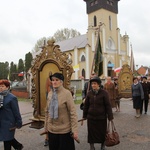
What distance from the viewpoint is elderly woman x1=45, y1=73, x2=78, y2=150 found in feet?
12.0

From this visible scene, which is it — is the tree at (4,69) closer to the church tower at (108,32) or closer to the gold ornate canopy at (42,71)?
the church tower at (108,32)

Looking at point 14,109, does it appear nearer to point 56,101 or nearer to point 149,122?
point 56,101

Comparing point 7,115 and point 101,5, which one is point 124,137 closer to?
point 7,115

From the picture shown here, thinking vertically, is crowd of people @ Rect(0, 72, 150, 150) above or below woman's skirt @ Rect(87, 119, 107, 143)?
above

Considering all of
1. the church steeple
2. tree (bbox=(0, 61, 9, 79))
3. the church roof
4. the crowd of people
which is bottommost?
the crowd of people

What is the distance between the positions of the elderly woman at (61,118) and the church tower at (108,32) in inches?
1569

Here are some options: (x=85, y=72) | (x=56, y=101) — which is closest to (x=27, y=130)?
(x=56, y=101)

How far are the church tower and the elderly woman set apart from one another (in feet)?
131

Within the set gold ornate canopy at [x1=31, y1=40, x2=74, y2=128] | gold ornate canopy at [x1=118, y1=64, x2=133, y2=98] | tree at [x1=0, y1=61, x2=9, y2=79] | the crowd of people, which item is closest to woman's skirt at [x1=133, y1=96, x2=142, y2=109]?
gold ornate canopy at [x1=31, y1=40, x2=74, y2=128]

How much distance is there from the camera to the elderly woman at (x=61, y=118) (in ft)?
12.0

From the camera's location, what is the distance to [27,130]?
25.1 feet

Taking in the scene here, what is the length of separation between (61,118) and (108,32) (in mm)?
43175

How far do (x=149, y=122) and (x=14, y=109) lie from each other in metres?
5.88

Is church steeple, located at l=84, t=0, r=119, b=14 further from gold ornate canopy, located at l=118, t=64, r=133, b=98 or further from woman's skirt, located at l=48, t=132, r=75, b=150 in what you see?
woman's skirt, located at l=48, t=132, r=75, b=150
